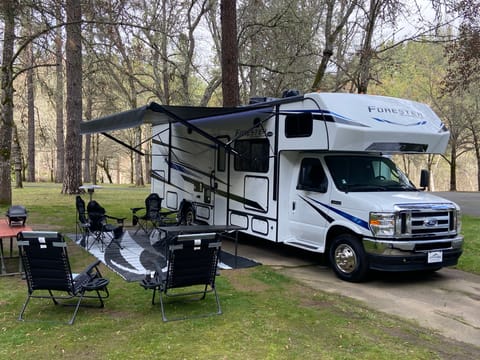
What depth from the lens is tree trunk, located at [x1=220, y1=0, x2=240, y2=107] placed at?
36.5ft

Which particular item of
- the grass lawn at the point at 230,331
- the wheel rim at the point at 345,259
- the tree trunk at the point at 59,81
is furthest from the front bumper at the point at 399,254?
the tree trunk at the point at 59,81

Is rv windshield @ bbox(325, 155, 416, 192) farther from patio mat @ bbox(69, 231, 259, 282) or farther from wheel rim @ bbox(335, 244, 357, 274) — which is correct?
patio mat @ bbox(69, 231, 259, 282)

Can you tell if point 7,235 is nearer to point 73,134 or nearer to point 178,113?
point 178,113

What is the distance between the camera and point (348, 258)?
6723mm

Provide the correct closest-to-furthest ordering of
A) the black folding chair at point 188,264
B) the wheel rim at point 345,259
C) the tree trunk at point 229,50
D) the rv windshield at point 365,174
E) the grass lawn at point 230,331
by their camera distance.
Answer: the grass lawn at point 230,331, the black folding chair at point 188,264, the wheel rim at point 345,259, the rv windshield at point 365,174, the tree trunk at point 229,50

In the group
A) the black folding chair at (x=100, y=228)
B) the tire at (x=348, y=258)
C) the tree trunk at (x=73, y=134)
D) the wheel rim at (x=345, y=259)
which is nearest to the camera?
the tire at (x=348, y=258)

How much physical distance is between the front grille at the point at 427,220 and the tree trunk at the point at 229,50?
6.11m

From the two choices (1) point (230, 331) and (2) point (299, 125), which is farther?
(2) point (299, 125)

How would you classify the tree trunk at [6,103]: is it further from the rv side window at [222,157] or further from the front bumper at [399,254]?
the front bumper at [399,254]

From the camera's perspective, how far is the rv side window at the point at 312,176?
23.8 feet

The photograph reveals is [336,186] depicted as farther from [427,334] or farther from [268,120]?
[427,334]

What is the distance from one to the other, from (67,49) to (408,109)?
7629 millimetres

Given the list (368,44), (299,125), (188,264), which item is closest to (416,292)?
(299,125)

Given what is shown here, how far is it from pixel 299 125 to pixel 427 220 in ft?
7.89
